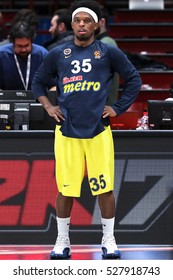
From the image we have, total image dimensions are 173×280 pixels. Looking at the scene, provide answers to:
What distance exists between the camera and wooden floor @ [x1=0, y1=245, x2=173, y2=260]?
5258mm

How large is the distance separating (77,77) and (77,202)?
3.02 ft

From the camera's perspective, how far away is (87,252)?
5.37 meters

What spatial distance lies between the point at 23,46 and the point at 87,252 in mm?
2247

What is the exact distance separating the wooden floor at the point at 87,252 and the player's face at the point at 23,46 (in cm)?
208

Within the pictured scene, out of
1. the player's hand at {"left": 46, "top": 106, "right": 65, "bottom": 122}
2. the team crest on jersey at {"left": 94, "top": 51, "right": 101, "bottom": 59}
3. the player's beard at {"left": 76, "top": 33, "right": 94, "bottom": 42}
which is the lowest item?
the player's hand at {"left": 46, "top": 106, "right": 65, "bottom": 122}

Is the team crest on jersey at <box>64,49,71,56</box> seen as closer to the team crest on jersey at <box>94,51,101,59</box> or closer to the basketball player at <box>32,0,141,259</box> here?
the basketball player at <box>32,0,141,259</box>

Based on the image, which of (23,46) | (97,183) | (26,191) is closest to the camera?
(97,183)

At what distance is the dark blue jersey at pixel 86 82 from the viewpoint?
5.00m

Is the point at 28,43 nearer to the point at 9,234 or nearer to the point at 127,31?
the point at 9,234

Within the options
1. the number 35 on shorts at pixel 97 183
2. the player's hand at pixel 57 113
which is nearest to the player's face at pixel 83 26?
the player's hand at pixel 57 113

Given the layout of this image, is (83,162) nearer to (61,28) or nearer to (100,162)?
(100,162)

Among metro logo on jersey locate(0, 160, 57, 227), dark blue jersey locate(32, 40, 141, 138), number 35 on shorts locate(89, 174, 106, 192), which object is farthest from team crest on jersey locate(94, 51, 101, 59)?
metro logo on jersey locate(0, 160, 57, 227)

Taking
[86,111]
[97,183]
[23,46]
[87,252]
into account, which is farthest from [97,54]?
[23,46]
